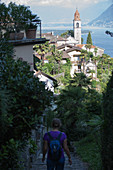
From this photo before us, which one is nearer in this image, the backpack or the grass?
the backpack

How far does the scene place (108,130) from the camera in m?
5.96

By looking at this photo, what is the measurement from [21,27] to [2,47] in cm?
436

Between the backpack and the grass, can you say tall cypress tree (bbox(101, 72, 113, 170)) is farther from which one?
the grass

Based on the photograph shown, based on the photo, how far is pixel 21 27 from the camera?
1202cm

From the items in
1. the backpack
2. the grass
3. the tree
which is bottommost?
the grass

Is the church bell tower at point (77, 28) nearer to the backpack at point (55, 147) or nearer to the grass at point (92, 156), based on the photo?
the grass at point (92, 156)

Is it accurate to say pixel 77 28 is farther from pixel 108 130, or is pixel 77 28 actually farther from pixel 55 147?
pixel 55 147

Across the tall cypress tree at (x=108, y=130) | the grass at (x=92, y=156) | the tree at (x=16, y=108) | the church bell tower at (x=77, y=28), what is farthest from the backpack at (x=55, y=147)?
the church bell tower at (x=77, y=28)

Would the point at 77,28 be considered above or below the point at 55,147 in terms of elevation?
above

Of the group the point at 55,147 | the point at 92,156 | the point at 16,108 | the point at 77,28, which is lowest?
the point at 92,156

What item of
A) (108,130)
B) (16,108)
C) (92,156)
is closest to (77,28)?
(92,156)

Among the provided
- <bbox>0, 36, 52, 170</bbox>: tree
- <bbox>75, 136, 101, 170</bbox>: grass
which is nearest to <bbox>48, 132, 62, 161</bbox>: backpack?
<bbox>0, 36, 52, 170</bbox>: tree

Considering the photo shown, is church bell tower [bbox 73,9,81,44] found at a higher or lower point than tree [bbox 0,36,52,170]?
higher

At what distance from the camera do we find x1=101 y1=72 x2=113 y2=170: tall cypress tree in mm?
5762
